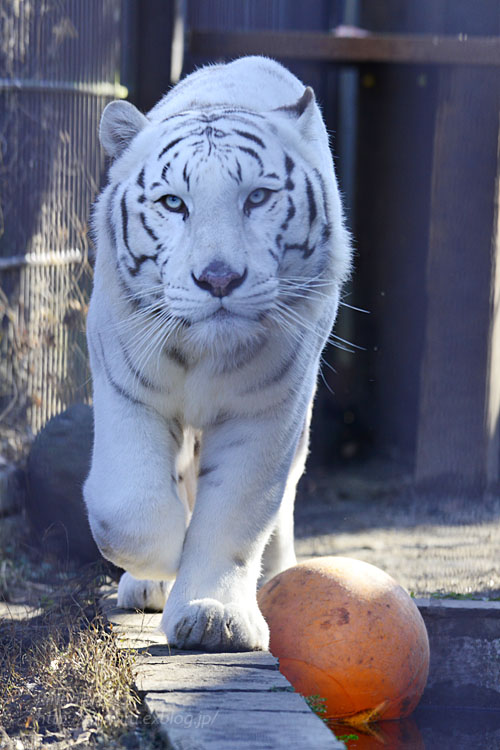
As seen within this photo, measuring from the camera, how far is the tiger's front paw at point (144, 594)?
133 inches

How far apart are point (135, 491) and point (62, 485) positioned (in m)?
1.82

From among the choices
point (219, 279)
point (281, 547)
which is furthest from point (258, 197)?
point (281, 547)

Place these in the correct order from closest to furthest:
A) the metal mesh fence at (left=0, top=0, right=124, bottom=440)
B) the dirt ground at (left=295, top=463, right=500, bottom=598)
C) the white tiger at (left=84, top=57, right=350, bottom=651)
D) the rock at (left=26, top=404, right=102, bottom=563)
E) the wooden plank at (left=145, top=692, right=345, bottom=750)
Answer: the wooden plank at (left=145, top=692, right=345, bottom=750), the white tiger at (left=84, top=57, right=350, bottom=651), the dirt ground at (left=295, top=463, right=500, bottom=598), the rock at (left=26, top=404, right=102, bottom=563), the metal mesh fence at (left=0, top=0, right=124, bottom=440)

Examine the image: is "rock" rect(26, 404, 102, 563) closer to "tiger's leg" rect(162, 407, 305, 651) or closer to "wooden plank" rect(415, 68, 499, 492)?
"tiger's leg" rect(162, 407, 305, 651)

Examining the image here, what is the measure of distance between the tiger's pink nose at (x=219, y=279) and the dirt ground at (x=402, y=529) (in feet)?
5.97

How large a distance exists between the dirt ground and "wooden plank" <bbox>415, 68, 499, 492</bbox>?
27cm

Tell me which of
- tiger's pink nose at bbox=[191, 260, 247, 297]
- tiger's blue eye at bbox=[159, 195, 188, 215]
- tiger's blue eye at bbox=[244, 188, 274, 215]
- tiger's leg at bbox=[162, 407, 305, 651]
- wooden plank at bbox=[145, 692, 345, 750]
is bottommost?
wooden plank at bbox=[145, 692, 345, 750]

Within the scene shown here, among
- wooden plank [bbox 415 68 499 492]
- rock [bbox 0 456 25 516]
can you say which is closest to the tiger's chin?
rock [bbox 0 456 25 516]

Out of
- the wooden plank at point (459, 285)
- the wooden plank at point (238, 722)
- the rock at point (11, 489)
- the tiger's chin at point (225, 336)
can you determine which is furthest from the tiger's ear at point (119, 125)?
the wooden plank at point (459, 285)

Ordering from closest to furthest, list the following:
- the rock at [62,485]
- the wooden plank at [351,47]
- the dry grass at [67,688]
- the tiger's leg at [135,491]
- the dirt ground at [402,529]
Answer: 1. the dry grass at [67,688]
2. the tiger's leg at [135,491]
3. the dirt ground at [402,529]
4. the rock at [62,485]
5. the wooden plank at [351,47]

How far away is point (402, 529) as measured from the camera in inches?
209

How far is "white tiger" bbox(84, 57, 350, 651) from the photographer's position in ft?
8.94

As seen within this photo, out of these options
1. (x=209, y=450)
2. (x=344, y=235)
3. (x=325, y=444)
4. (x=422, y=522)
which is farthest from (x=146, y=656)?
(x=325, y=444)

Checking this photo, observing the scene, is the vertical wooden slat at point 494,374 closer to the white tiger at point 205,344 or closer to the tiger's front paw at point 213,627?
the white tiger at point 205,344
